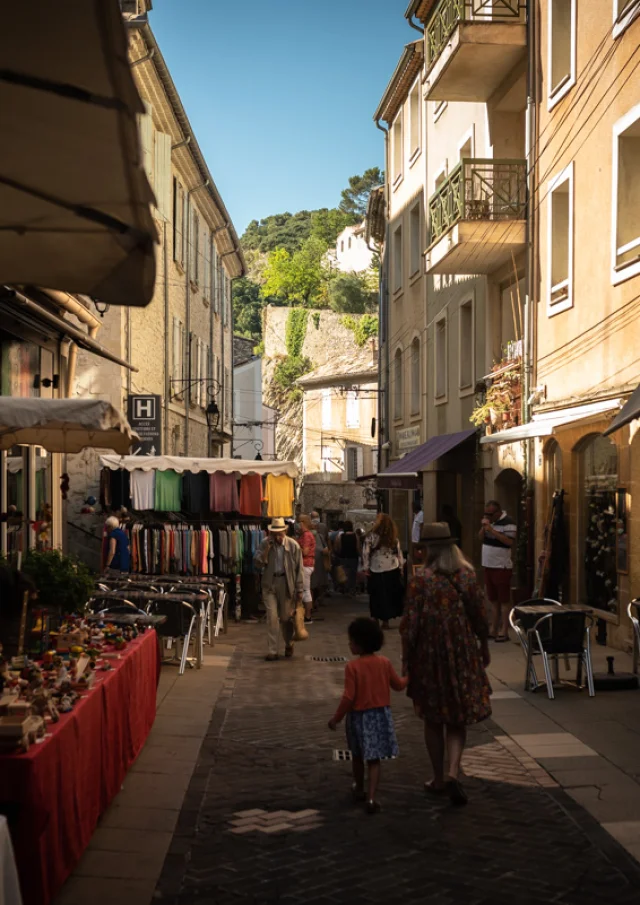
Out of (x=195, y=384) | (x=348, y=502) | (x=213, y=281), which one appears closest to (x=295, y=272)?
(x=348, y=502)

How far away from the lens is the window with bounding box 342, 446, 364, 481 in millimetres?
53719

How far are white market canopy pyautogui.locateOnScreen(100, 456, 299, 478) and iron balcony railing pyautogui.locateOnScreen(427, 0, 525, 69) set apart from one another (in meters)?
7.68

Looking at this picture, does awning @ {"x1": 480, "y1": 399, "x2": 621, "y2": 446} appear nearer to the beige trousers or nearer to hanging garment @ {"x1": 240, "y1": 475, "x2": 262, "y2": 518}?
the beige trousers

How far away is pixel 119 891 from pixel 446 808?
2154 mm

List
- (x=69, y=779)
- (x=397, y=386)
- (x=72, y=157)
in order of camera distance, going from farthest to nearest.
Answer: (x=397, y=386) → (x=69, y=779) → (x=72, y=157)

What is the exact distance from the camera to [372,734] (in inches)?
249

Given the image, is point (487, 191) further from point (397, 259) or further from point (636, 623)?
point (397, 259)

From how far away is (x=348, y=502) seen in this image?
48.8 metres

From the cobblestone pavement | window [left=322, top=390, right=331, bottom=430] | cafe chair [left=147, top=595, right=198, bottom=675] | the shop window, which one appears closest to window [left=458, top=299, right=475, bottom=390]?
the shop window

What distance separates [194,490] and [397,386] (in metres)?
12.4

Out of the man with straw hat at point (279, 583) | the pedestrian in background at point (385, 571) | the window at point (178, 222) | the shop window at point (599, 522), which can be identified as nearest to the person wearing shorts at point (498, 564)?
the shop window at point (599, 522)

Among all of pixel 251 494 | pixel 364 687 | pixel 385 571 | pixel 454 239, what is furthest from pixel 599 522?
pixel 364 687

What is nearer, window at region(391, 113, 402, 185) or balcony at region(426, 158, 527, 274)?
balcony at region(426, 158, 527, 274)

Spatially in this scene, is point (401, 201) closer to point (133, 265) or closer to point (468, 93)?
point (468, 93)
